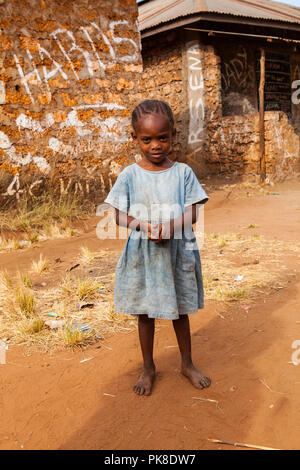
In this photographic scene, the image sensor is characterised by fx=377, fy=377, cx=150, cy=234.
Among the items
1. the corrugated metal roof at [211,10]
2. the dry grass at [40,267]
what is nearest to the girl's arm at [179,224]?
the dry grass at [40,267]

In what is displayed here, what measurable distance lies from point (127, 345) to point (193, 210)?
997 mm

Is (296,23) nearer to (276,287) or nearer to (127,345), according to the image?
(276,287)

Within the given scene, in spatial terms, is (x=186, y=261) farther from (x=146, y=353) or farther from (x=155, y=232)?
(x=146, y=353)

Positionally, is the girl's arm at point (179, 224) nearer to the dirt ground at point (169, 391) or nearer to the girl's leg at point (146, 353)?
the girl's leg at point (146, 353)

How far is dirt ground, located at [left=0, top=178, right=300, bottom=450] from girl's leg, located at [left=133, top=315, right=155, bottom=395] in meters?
0.06

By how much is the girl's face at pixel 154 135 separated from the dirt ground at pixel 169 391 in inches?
45.5

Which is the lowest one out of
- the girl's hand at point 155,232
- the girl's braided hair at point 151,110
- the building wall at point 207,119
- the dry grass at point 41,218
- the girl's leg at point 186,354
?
the girl's leg at point 186,354

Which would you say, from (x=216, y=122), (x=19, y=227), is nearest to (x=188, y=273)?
(x=19, y=227)

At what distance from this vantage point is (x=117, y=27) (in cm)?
590

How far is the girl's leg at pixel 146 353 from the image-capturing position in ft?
6.19

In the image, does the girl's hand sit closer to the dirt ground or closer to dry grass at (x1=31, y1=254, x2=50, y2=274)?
the dirt ground

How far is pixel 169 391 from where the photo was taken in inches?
74.2

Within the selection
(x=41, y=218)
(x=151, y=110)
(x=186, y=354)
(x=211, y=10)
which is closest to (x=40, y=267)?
(x=41, y=218)

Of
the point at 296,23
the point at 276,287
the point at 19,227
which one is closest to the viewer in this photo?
the point at 276,287
